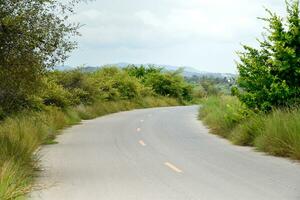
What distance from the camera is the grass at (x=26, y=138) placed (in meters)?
9.88

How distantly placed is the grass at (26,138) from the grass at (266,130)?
22.7ft

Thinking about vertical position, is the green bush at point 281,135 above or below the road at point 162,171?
above

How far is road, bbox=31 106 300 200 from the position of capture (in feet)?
34.9

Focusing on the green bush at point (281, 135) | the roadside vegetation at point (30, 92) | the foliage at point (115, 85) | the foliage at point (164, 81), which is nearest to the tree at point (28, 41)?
the roadside vegetation at point (30, 92)

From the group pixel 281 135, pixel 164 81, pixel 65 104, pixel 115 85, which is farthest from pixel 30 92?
pixel 164 81

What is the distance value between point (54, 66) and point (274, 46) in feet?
30.0

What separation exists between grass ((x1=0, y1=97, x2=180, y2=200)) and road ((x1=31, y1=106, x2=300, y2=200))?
0.47 metres

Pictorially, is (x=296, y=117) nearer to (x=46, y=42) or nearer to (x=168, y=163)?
(x=168, y=163)

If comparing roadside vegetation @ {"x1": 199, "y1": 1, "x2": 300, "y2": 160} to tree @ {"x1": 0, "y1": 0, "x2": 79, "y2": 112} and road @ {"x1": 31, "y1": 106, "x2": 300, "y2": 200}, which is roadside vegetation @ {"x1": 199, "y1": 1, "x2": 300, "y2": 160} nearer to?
road @ {"x1": 31, "y1": 106, "x2": 300, "y2": 200}

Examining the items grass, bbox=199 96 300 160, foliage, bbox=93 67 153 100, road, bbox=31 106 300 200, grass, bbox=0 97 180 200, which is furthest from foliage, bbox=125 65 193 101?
road, bbox=31 106 300 200

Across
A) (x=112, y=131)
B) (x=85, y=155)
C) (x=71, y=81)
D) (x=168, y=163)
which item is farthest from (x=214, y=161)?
(x=71, y=81)

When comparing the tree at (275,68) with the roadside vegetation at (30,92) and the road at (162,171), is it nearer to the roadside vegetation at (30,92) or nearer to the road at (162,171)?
the road at (162,171)

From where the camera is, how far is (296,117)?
57.8ft

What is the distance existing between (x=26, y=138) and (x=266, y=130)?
7.37 m
